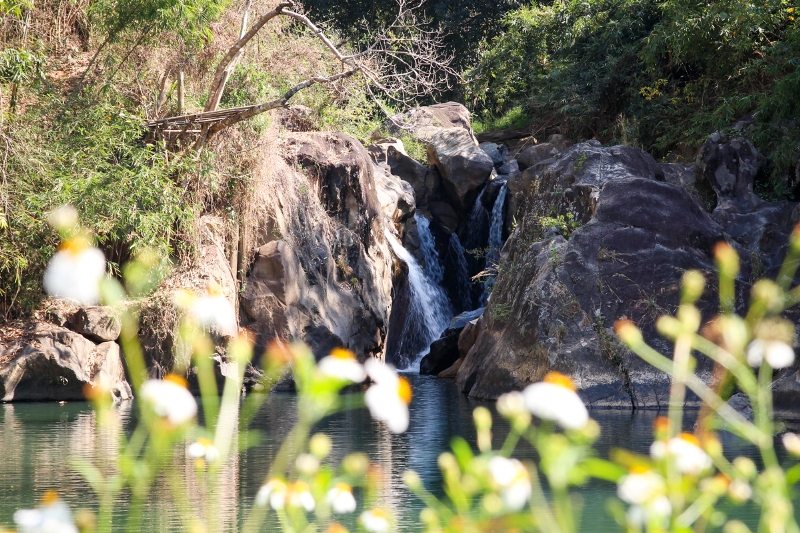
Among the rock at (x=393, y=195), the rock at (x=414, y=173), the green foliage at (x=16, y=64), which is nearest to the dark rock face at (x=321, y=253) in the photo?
the rock at (x=393, y=195)

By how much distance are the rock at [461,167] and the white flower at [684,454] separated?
21328 mm

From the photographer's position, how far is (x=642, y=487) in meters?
2.02

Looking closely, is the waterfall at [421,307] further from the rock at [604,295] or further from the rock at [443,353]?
the rock at [604,295]

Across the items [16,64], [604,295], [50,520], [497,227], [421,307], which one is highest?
[16,64]

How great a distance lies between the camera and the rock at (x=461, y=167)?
23438mm

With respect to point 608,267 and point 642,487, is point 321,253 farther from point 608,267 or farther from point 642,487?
point 642,487

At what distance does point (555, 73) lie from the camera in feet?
84.1

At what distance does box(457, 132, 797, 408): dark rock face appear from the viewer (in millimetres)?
14016

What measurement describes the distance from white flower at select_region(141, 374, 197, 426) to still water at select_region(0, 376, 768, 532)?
4917 mm

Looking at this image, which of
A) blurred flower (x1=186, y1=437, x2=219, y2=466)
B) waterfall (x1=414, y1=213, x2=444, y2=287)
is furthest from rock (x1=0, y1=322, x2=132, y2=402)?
blurred flower (x1=186, y1=437, x2=219, y2=466)

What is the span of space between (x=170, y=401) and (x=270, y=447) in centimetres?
876

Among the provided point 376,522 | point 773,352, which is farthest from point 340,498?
point 773,352

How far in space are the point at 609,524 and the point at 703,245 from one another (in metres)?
8.88

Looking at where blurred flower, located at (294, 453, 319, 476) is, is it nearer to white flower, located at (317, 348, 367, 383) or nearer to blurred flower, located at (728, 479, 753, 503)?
white flower, located at (317, 348, 367, 383)
